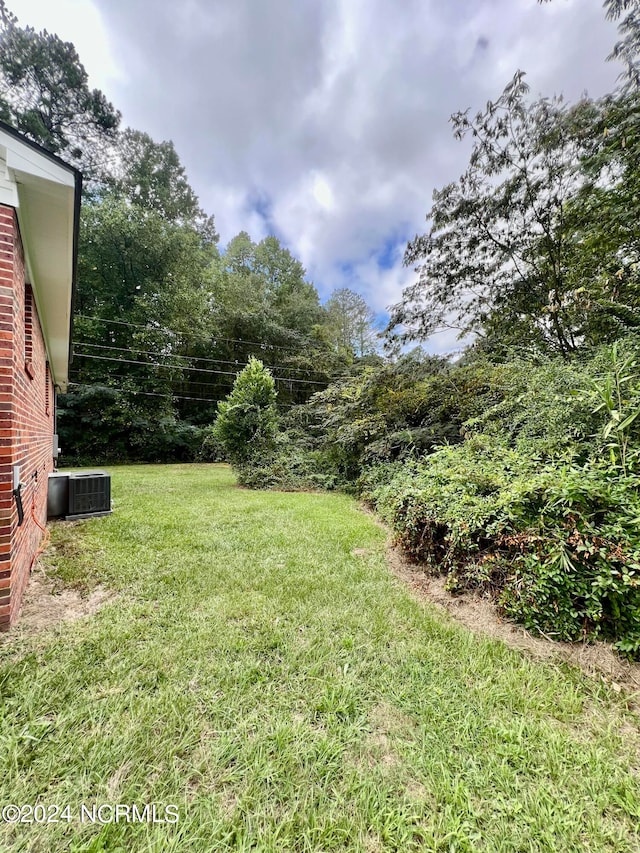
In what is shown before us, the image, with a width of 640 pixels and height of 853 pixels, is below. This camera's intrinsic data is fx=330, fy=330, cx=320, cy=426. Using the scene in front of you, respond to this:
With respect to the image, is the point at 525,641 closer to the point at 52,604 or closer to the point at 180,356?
the point at 52,604

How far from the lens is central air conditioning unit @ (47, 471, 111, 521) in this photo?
5074 mm

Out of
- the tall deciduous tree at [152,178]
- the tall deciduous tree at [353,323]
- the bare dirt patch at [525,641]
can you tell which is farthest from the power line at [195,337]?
the bare dirt patch at [525,641]

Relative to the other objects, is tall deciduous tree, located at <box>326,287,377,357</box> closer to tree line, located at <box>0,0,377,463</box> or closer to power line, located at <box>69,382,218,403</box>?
tree line, located at <box>0,0,377,463</box>

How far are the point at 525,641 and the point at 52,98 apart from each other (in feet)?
79.5

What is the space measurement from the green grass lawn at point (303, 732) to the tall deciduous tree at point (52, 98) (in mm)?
20156

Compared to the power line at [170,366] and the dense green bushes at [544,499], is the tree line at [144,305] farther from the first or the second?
the dense green bushes at [544,499]

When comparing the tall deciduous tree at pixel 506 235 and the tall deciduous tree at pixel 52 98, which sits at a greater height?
the tall deciduous tree at pixel 52 98

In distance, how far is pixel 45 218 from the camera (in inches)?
105

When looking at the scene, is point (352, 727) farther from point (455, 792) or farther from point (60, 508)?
point (60, 508)

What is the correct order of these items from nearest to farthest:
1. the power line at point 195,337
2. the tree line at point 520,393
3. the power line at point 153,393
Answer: the tree line at point 520,393, the power line at point 153,393, the power line at point 195,337

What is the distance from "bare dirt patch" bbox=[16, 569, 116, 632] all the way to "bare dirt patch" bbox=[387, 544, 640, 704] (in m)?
2.87

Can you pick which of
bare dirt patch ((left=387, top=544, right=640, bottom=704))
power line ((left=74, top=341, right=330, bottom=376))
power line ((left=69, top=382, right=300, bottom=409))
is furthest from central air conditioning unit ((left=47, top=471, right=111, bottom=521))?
power line ((left=74, top=341, right=330, bottom=376))

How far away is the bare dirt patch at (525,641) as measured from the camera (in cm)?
205

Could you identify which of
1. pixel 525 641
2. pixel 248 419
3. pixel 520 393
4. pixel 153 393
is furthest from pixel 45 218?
pixel 153 393
